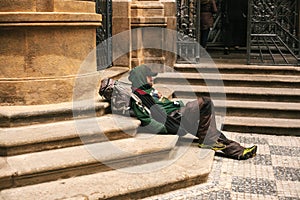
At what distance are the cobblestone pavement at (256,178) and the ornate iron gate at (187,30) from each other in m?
3.18

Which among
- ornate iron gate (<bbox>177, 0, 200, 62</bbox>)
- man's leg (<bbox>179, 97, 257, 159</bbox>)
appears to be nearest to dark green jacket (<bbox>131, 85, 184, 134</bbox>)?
man's leg (<bbox>179, 97, 257, 159</bbox>)

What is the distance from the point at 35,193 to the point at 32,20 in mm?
2079

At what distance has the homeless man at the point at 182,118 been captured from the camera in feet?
17.9

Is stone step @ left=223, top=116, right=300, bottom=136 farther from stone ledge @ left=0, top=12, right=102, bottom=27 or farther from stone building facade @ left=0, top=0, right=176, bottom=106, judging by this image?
stone ledge @ left=0, top=12, right=102, bottom=27

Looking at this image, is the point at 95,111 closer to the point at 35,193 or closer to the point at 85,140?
the point at 85,140

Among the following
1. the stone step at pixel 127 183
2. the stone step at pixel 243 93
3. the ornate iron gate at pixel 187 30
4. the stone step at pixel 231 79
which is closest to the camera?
the stone step at pixel 127 183

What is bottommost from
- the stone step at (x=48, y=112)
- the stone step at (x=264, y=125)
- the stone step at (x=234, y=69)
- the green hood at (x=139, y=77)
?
the stone step at (x=264, y=125)

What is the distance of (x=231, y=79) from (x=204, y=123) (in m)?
2.54

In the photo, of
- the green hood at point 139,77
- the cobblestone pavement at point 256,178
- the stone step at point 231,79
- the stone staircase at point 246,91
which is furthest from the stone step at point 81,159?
the stone step at point 231,79

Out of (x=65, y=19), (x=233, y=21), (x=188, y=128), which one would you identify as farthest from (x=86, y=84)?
(x=233, y=21)

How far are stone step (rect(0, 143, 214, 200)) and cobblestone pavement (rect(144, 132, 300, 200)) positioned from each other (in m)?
0.11

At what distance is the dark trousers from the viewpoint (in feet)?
18.4

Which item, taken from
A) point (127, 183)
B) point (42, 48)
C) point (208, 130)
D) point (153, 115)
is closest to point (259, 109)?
point (208, 130)

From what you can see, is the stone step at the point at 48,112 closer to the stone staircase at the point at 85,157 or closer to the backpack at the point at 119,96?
the stone staircase at the point at 85,157
